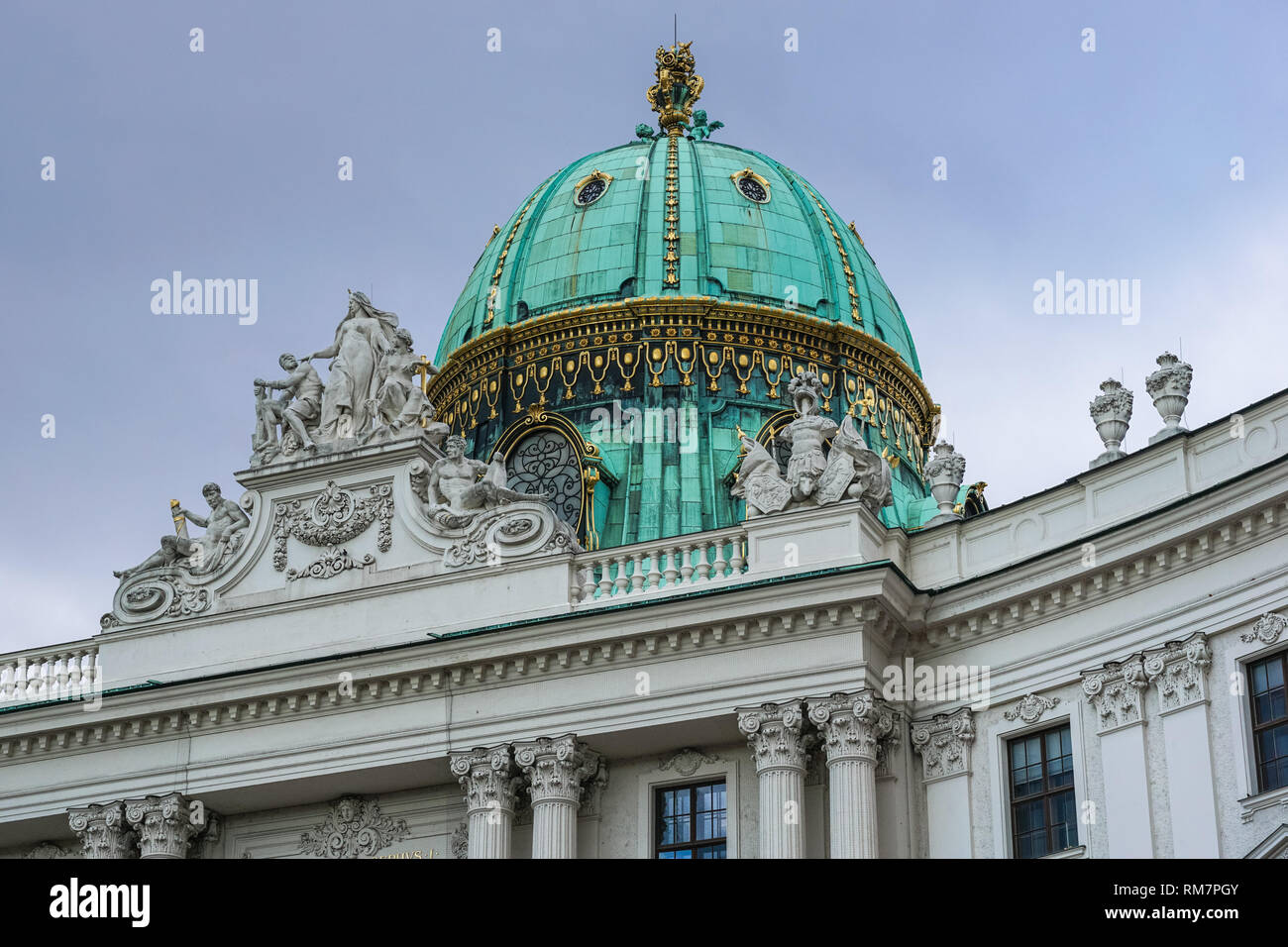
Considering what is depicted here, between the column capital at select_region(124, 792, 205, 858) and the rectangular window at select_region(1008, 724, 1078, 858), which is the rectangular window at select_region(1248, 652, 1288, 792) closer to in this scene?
the rectangular window at select_region(1008, 724, 1078, 858)

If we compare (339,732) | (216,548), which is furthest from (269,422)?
(339,732)

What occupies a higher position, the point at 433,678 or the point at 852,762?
the point at 433,678

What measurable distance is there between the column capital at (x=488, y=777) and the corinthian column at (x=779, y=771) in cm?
330

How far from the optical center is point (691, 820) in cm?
3148

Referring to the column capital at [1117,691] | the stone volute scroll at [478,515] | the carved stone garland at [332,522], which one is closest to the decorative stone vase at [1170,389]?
the column capital at [1117,691]

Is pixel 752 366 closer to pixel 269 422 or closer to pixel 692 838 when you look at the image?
pixel 269 422

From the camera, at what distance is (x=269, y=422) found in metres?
35.8

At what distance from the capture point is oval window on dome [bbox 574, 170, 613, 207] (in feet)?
147

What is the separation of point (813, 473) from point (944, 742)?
4.07m

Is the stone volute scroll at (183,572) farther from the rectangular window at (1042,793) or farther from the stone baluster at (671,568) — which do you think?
the rectangular window at (1042,793)

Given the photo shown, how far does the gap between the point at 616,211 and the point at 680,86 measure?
4960mm

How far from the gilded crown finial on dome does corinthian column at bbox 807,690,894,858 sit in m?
19.9

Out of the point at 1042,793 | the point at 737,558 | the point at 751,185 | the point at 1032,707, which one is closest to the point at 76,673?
the point at 737,558

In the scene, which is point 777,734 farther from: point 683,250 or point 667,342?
point 683,250
